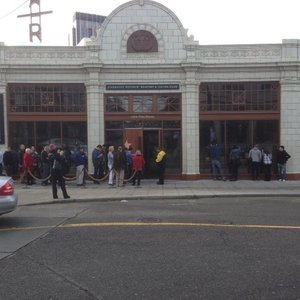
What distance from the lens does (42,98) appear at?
21.3m

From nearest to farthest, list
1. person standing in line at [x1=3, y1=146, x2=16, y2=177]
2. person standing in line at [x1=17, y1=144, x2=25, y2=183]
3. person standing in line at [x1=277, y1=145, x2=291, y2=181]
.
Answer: person standing in line at [x1=3, y1=146, x2=16, y2=177] < person standing in line at [x1=17, y1=144, x2=25, y2=183] < person standing in line at [x1=277, y1=145, x2=291, y2=181]

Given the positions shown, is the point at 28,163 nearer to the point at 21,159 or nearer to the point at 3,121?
the point at 21,159

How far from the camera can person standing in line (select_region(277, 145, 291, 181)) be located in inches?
806

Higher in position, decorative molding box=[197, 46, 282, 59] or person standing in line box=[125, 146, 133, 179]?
decorative molding box=[197, 46, 282, 59]

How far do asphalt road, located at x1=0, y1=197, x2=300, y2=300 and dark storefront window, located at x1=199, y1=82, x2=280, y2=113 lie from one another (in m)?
9.74

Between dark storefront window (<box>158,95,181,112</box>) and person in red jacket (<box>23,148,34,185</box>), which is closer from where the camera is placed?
person in red jacket (<box>23,148,34,185</box>)

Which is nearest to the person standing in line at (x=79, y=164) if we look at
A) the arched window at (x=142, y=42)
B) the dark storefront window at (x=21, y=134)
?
the dark storefront window at (x=21, y=134)

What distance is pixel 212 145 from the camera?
68.4 feet

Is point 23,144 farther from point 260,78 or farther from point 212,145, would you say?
point 260,78

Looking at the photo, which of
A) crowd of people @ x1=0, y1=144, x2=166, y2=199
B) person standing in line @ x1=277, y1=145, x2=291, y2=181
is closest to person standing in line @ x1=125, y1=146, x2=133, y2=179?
crowd of people @ x1=0, y1=144, x2=166, y2=199

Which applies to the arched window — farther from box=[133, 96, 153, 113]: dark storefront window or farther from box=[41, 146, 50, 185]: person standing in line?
box=[41, 146, 50, 185]: person standing in line

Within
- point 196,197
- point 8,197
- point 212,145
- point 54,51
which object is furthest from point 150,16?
point 8,197

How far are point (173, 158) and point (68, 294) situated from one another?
1613cm

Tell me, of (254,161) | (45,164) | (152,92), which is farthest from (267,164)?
(45,164)
